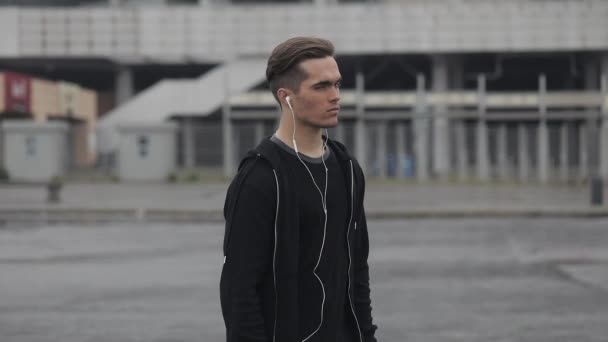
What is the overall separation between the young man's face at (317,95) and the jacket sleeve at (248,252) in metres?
0.29

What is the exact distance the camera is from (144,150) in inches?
1639

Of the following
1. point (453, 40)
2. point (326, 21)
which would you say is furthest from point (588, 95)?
point (326, 21)

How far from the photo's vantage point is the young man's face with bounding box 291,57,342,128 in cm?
378

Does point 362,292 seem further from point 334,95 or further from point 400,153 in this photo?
point 400,153

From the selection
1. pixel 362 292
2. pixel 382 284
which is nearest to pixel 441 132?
pixel 382 284

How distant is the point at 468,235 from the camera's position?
1934 cm

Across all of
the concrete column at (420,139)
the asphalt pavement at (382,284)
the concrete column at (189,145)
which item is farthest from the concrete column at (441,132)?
the asphalt pavement at (382,284)

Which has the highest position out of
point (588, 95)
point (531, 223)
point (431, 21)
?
point (431, 21)

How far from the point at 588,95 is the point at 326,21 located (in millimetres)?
15009

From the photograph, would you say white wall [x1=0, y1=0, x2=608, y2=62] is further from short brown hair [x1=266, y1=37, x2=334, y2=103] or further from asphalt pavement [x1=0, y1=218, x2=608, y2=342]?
short brown hair [x1=266, y1=37, x2=334, y2=103]

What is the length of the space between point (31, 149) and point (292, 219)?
38042mm

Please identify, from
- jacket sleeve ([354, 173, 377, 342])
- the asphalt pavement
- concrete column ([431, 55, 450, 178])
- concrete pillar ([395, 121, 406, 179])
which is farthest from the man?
concrete column ([431, 55, 450, 178])

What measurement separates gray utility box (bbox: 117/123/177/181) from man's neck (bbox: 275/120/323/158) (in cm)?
3779

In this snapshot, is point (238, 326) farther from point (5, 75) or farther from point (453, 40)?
point (453, 40)
